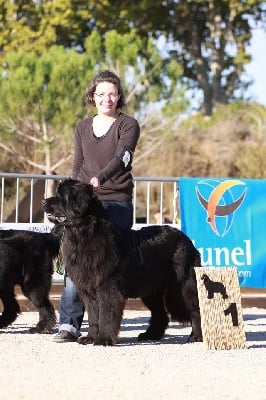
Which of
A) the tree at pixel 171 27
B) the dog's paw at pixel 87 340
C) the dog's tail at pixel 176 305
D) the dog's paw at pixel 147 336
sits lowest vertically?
the dog's paw at pixel 147 336

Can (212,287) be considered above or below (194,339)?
above

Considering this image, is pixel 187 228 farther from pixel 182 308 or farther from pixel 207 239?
pixel 182 308

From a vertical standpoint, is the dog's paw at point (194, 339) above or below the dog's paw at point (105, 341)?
below

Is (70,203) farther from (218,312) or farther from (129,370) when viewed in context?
(129,370)

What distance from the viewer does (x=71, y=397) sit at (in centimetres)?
623

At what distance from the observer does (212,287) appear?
29.8ft

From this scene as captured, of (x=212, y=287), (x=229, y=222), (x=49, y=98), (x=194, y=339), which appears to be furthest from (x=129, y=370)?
(x=49, y=98)

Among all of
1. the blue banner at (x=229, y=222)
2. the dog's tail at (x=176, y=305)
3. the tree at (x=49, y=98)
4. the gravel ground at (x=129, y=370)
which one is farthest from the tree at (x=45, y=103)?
the gravel ground at (x=129, y=370)

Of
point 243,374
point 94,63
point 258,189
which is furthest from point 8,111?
point 243,374

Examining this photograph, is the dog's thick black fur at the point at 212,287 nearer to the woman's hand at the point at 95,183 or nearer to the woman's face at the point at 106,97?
the woman's hand at the point at 95,183

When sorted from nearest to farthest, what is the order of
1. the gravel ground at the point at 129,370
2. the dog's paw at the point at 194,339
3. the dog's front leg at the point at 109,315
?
the gravel ground at the point at 129,370 < the dog's front leg at the point at 109,315 < the dog's paw at the point at 194,339

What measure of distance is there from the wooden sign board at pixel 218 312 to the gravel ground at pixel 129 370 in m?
0.15

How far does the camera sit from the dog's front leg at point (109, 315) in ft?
28.8

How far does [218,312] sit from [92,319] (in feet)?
3.60
